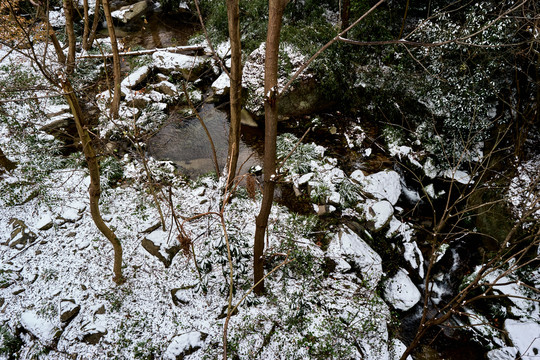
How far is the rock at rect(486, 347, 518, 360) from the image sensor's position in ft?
14.5

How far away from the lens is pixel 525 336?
4.58 m

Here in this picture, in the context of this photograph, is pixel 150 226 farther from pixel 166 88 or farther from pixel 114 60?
pixel 166 88

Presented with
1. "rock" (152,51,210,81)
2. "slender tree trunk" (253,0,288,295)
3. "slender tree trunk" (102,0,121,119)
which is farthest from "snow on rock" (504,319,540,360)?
"rock" (152,51,210,81)

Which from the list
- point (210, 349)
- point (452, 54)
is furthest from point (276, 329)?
point (452, 54)

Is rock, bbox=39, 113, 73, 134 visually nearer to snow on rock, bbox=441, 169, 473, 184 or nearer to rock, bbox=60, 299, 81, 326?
rock, bbox=60, 299, 81, 326

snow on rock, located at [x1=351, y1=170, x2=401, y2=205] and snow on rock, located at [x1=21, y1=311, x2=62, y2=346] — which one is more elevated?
snow on rock, located at [x1=351, y1=170, x2=401, y2=205]

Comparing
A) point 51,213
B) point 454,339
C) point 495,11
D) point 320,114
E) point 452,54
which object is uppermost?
point 495,11

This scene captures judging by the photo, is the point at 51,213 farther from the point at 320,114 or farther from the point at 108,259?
the point at 320,114

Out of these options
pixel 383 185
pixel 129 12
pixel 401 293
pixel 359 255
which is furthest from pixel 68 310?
pixel 129 12

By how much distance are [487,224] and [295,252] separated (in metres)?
4.02

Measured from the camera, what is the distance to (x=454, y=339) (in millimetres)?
4766

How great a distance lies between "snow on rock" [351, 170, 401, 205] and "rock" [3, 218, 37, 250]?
6.34m

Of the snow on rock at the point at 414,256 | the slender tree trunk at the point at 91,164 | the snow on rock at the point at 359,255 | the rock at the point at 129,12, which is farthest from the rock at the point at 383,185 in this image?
the rock at the point at 129,12

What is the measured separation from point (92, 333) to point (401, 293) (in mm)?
4852
